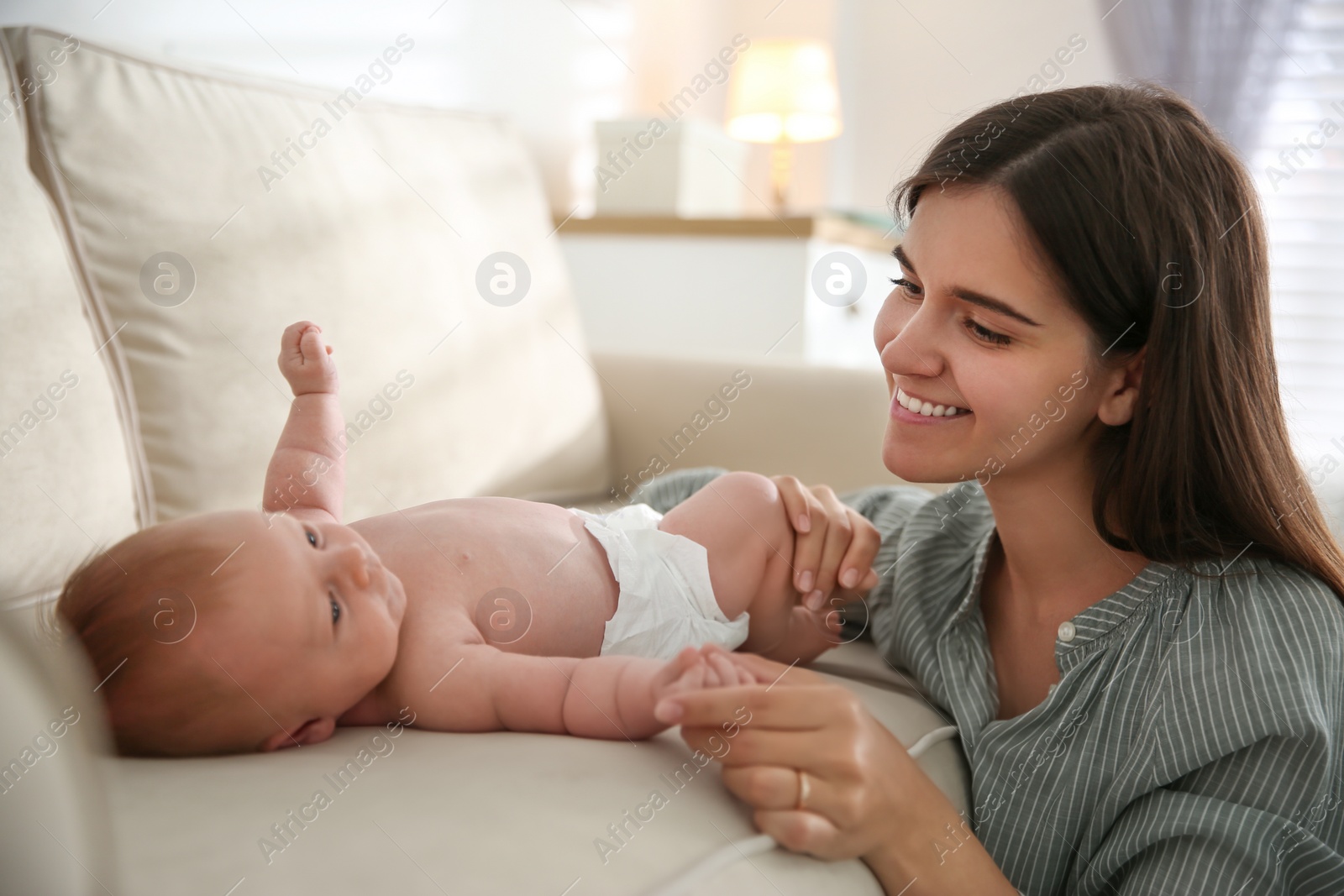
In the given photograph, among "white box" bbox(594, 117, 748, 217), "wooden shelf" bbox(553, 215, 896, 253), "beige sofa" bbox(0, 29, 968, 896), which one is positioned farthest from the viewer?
"white box" bbox(594, 117, 748, 217)

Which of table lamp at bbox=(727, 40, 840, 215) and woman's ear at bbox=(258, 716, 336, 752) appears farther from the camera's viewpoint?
table lamp at bbox=(727, 40, 840, 215)

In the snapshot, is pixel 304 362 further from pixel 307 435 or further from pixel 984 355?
pixel 984 355

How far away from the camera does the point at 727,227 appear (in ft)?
6.75

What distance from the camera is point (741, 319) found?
2078mm

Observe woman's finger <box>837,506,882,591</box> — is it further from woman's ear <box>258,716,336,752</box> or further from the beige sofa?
woman's ear <box>258,716,336,752</box>

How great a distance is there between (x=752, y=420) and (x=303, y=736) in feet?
3.07

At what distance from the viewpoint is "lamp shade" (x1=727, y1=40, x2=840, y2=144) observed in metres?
2.75

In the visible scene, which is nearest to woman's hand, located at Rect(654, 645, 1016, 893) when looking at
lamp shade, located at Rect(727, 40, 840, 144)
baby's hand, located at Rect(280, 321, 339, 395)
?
baby's hand, located at Rect(280, 321, 339, 395)

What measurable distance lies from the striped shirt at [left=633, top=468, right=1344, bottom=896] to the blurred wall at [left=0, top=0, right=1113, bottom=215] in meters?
0.50

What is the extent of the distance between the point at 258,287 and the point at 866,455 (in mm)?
852

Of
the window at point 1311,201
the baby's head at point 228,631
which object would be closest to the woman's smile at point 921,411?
the baby's head at point 228,631

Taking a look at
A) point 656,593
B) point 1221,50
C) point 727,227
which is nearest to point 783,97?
point 727,227

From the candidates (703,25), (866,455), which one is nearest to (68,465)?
(866,455)

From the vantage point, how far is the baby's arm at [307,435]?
72 centimetres
